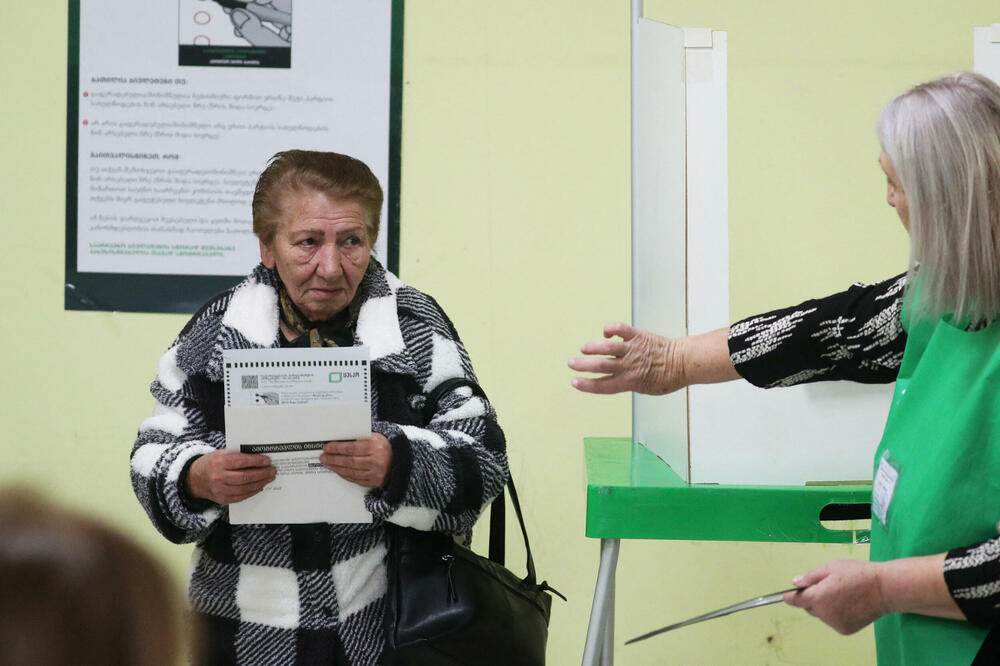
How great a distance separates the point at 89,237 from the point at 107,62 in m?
0.43

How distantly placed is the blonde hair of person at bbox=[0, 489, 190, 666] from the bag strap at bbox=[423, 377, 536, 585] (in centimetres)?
109

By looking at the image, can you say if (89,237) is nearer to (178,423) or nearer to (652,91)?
(178,423)

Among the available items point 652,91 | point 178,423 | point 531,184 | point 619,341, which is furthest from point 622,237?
point 178,423

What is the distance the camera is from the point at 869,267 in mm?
2357

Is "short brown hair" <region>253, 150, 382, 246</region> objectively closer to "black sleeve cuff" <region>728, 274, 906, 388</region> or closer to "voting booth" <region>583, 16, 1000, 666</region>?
"voting booth" <region>583, 16, 1000, 666</region>

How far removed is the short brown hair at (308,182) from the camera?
4.99 ft

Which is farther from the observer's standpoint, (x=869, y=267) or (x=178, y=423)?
(x=869, y=267)

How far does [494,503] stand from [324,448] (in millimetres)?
341

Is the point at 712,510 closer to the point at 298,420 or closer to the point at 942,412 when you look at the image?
the point at 942,412

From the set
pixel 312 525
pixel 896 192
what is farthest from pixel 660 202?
pixel 312 525

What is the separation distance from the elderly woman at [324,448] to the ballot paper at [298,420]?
0.07 feet

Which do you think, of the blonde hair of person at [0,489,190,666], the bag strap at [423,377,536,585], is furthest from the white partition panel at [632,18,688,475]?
the blonde hair of person at [0,489,190,666]

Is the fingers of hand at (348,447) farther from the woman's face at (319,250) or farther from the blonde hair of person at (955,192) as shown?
the blonde hair of person at (955,192)

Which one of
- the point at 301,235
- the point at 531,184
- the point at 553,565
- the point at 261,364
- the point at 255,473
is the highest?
the point at 531,184
